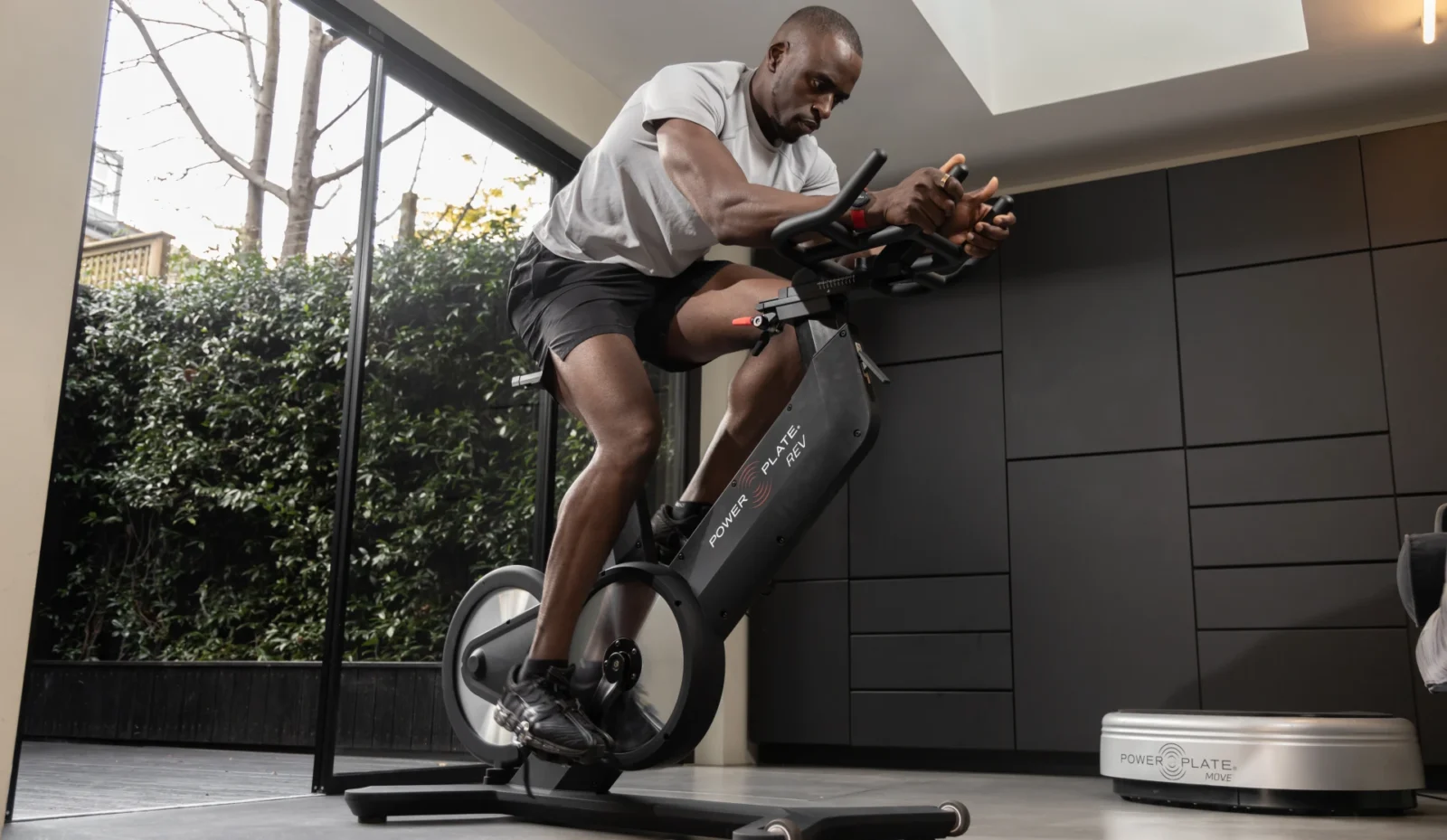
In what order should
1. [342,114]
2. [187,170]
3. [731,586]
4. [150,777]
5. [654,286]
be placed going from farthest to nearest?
1. [187,170]
2. [342,114]
3. [150,777]
4. [654,286]
5. [731,586]

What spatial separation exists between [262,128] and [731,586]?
3443mm

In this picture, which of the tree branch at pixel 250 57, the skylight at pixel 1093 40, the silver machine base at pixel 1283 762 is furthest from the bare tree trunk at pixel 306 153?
the silver machine base at pixel 1283 762

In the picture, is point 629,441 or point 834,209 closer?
point 834,209

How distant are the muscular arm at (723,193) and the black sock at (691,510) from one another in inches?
18.7

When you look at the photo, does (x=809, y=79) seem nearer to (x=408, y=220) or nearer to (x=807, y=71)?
(x=807, y=71)

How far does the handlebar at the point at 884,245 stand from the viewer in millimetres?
1411

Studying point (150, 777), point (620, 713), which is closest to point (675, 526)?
point (620, 713)

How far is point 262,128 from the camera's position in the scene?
4.23m

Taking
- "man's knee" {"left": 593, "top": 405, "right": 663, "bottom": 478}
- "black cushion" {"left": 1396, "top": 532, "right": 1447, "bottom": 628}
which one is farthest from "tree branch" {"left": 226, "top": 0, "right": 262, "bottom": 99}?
"black cushion" {"left": 1396, "top": 532, "right": 1447, "bottom": 628}

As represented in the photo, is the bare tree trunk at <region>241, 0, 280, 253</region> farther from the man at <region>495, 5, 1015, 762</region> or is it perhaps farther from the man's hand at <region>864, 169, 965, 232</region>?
the man's hand at <region>864, 169, 965, 232</region>

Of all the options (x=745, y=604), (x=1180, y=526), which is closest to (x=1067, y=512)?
(x=1180, y=526)

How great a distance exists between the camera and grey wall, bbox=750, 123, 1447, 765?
328 centimetres

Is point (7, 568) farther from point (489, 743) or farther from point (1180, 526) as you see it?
point (1180, 526)

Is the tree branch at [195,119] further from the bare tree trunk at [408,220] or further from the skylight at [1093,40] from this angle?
the skylight at [1093,40]
